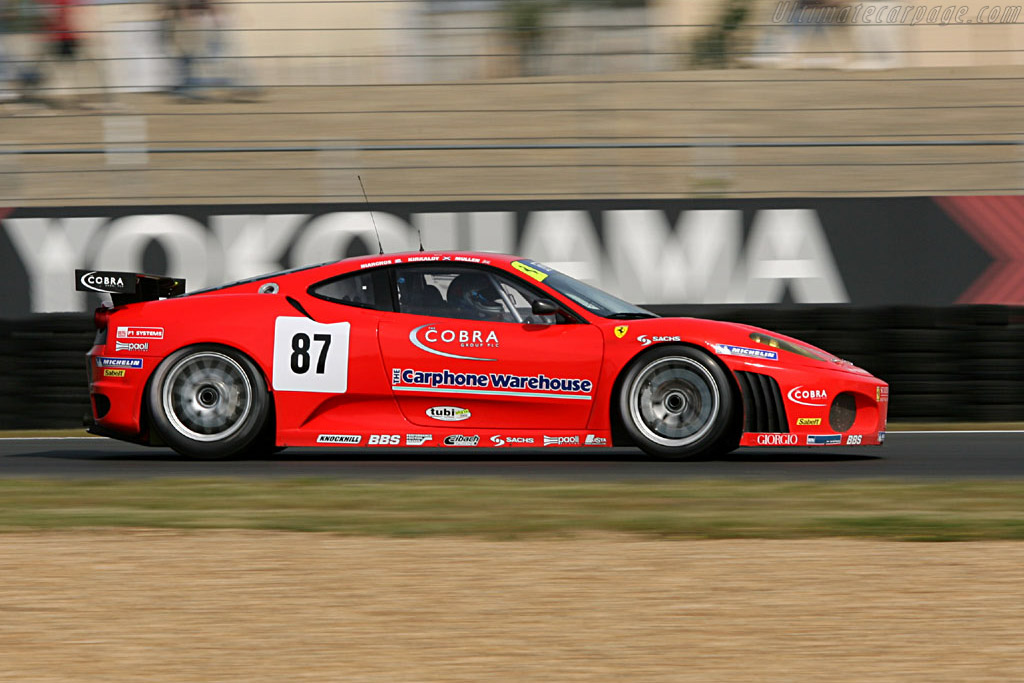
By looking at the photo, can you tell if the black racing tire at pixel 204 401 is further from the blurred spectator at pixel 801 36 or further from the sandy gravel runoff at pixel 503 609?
the blurred spectator at pixel 801 36

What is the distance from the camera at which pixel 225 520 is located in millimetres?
6277

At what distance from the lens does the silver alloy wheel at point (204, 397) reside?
843cm

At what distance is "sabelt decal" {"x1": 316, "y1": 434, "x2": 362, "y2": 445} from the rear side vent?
219 centimetres

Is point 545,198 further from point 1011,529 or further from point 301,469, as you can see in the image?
point 1011,529

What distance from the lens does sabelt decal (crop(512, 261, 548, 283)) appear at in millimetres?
8414

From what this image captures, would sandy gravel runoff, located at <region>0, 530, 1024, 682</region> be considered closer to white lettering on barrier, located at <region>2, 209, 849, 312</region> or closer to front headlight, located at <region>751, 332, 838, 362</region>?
front headlight, located at <region>751, 332, 838, 362</region>

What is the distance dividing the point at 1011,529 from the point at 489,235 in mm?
7968

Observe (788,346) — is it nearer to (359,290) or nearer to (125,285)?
(359,290)

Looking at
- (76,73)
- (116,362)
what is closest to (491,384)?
(116,362)

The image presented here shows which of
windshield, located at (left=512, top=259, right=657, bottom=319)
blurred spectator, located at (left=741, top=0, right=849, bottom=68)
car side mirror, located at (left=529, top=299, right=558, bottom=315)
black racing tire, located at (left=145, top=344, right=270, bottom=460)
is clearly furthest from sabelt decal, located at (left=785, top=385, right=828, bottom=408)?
blurred spectator, located at (left=741, top=0, right=849, bottom=68)

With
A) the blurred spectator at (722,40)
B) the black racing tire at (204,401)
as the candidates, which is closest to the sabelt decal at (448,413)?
the black racing tire at (204,401)

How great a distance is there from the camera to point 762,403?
801cm

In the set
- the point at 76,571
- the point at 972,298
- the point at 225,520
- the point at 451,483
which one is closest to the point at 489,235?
the point at 972,298

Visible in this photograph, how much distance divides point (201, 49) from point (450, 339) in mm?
10595
